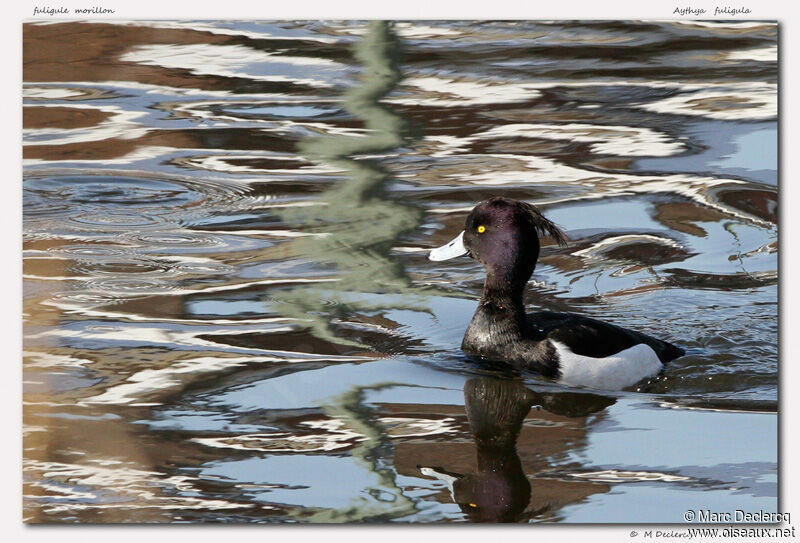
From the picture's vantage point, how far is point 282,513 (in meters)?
5.32

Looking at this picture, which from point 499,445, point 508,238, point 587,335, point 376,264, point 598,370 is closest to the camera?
point 499,445

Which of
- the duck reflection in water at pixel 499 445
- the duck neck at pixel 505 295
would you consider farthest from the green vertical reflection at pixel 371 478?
the duck neck at pixel 505 295

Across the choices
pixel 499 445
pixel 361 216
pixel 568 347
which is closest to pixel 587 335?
pixel 568 347

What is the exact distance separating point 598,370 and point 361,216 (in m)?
3.04

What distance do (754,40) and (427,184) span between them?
2872 mm

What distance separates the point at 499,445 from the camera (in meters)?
6.14

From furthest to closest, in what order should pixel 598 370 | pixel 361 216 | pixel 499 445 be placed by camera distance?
1. pixel 361 216
2. pixel 598 370
3. pixel 499 445

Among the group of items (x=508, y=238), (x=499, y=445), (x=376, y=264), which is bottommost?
(x=499, y=445)

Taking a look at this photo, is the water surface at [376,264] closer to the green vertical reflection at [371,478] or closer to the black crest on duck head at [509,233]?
the green vertical reflection at [371,478]

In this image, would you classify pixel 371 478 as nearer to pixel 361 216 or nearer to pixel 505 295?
pixel 505 295

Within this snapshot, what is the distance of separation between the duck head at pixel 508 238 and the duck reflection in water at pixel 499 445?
0.77m

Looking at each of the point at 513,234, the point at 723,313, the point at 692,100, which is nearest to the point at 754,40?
the point at 692,100

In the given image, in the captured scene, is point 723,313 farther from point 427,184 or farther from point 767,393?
point 427,184

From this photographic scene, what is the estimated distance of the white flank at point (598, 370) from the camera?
7.05 metres
